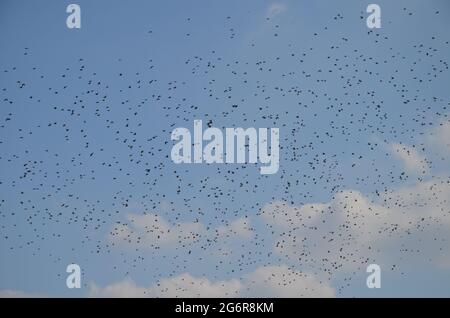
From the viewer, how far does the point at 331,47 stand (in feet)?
21.8

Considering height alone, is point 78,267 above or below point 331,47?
below

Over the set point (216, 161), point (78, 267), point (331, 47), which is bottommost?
point (78, 267)
